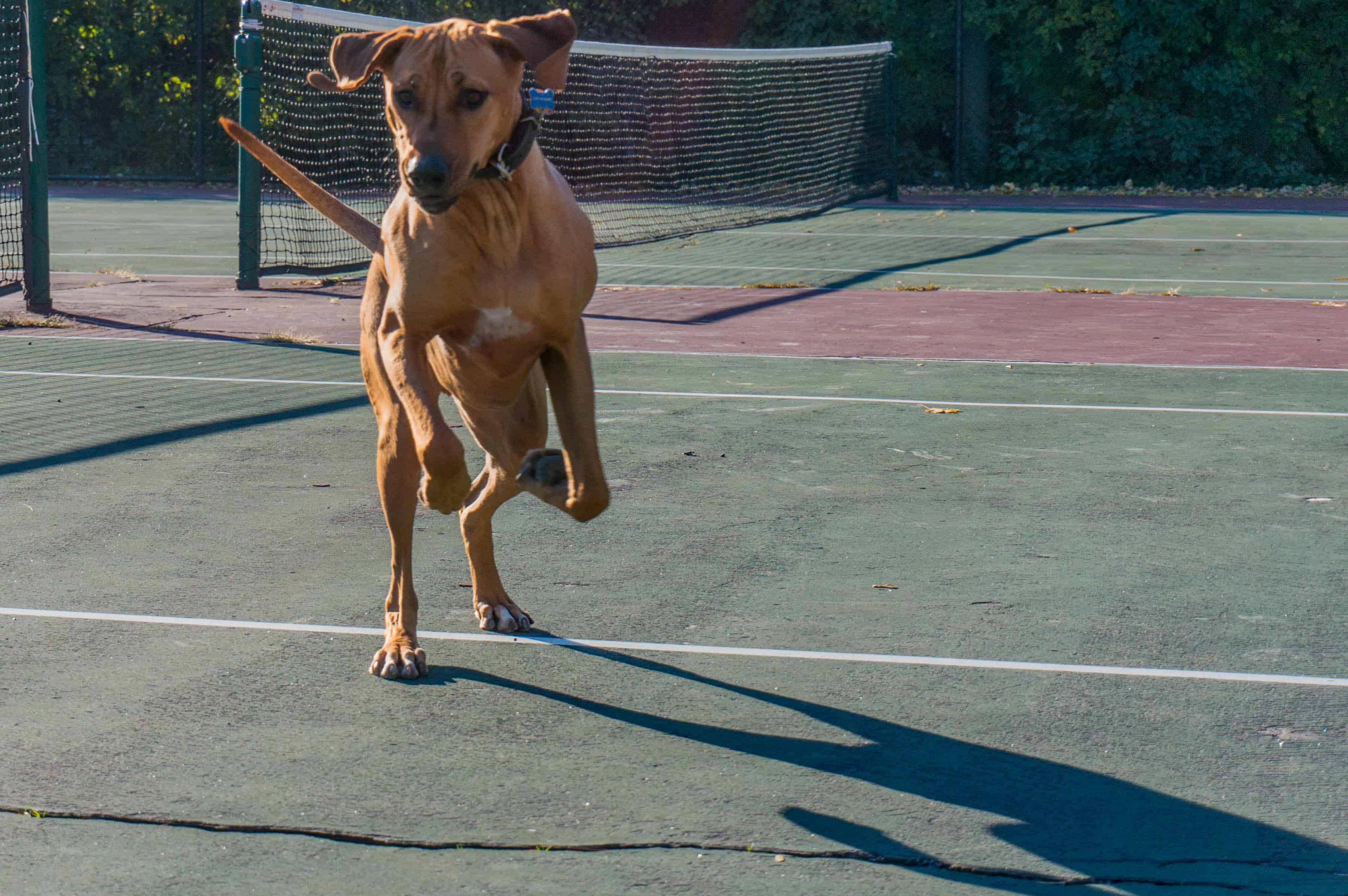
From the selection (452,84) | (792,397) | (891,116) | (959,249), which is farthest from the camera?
(891,116)

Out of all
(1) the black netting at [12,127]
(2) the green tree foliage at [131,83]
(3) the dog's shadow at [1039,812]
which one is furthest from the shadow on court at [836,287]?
(2) the green tree foliage at [131,83]

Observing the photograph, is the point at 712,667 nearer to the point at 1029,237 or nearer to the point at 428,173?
the point at 428,173

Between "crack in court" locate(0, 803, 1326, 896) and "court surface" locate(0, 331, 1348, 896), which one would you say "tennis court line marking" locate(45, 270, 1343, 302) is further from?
"crack in court" locate(0, 803, 1326, 896)

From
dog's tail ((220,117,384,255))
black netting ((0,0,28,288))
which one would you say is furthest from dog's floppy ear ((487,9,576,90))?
black netting ((0,0,28,288))

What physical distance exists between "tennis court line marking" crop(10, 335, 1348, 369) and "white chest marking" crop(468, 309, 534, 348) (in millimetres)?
6319

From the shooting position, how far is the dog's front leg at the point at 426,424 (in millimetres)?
4469

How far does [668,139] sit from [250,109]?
1230 centimetres

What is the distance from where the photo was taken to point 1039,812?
3945 millimetres

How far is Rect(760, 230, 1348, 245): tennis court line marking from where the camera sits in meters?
20.8

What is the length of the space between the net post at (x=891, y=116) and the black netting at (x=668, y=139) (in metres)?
0.06

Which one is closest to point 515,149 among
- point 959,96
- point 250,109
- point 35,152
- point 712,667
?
point 712,667

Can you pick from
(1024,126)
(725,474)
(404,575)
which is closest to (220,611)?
(404,575)

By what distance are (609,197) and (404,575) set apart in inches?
853

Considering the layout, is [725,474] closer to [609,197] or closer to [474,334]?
[474,334]
